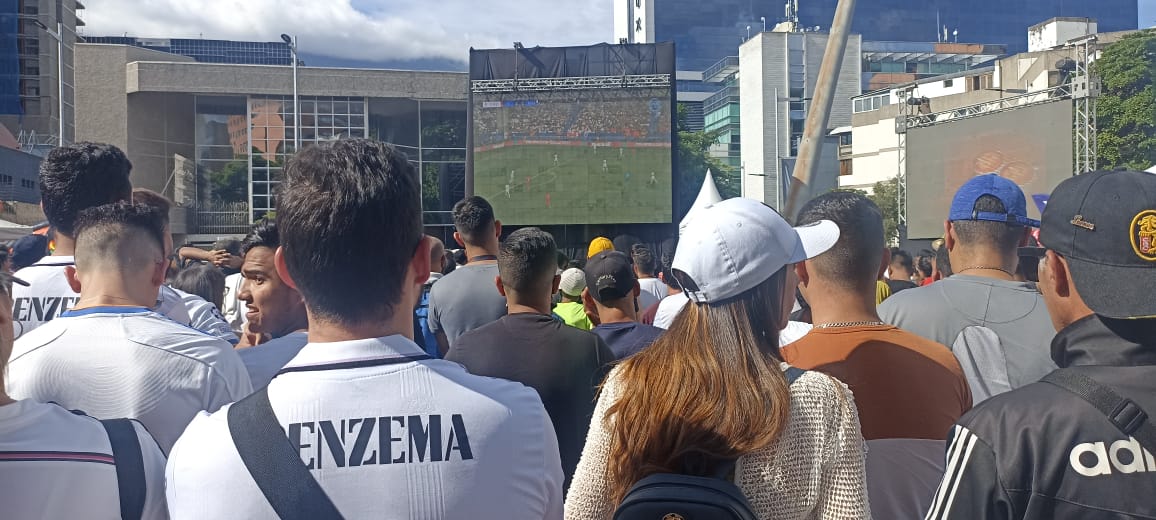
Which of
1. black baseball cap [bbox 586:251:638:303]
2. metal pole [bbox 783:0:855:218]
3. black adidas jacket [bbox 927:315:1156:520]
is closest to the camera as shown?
black adidas jacket [bbox 927:315:1156:520]

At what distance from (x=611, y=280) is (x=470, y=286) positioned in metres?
1.12

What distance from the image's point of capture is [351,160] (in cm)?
172

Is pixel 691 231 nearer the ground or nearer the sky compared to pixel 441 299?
nearer the sky

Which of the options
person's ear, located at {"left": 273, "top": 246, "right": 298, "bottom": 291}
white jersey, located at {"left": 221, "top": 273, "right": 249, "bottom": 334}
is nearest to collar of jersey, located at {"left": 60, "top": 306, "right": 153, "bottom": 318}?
person's ear, located at {"left": 273, "top": 246, "right": 298, "bottom": 291}

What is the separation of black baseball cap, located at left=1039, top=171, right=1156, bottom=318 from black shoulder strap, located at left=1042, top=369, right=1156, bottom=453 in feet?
0.55

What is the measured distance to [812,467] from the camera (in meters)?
1.76

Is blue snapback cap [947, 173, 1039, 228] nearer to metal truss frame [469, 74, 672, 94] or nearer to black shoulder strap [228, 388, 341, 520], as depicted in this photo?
black shoulder strap [228, 388, 341, 520]

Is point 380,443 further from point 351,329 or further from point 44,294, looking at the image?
point 44,294

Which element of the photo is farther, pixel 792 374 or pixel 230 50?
pixel 230 50

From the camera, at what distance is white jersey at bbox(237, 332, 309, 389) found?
10.3 ft

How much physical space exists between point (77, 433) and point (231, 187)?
129 feet

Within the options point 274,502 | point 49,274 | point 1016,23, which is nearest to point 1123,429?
point 274,502

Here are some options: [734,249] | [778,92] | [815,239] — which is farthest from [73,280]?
[778,92]

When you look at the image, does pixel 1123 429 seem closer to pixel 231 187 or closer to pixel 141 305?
pixel 141 305
